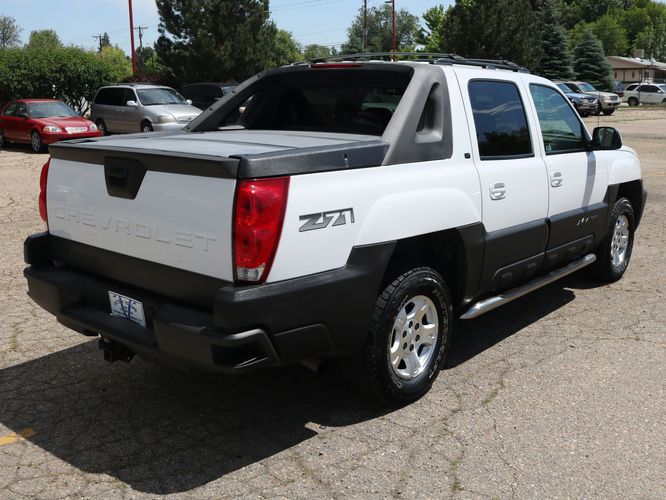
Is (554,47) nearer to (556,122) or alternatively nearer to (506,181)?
(556,122)

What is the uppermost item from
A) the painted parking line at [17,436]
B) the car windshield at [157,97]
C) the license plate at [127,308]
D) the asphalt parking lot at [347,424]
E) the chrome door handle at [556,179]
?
the car windshield at [157,97]

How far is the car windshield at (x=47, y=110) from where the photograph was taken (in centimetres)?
1907

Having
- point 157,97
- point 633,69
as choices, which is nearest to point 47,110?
point 157,97

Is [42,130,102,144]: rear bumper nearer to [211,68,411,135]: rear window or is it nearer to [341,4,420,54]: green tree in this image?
[211,68,411,135]: rear window

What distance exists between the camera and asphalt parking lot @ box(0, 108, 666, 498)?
3252 mm

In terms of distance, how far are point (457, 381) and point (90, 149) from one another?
2511 millimetres

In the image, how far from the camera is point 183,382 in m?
4.36

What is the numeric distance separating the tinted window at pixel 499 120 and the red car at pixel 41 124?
14.9 meters

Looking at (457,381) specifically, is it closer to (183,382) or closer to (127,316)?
(183,382)

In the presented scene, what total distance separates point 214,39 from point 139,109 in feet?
53.5

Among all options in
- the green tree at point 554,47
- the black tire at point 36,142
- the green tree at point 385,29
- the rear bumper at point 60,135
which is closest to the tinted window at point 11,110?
the black tire at point 36,142

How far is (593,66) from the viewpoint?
5703 cm

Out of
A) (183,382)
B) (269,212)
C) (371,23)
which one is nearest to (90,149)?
(269,212)

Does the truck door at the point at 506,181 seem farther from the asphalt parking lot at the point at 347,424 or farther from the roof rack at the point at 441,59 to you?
the asphalt parking lot at the point at 347,424
